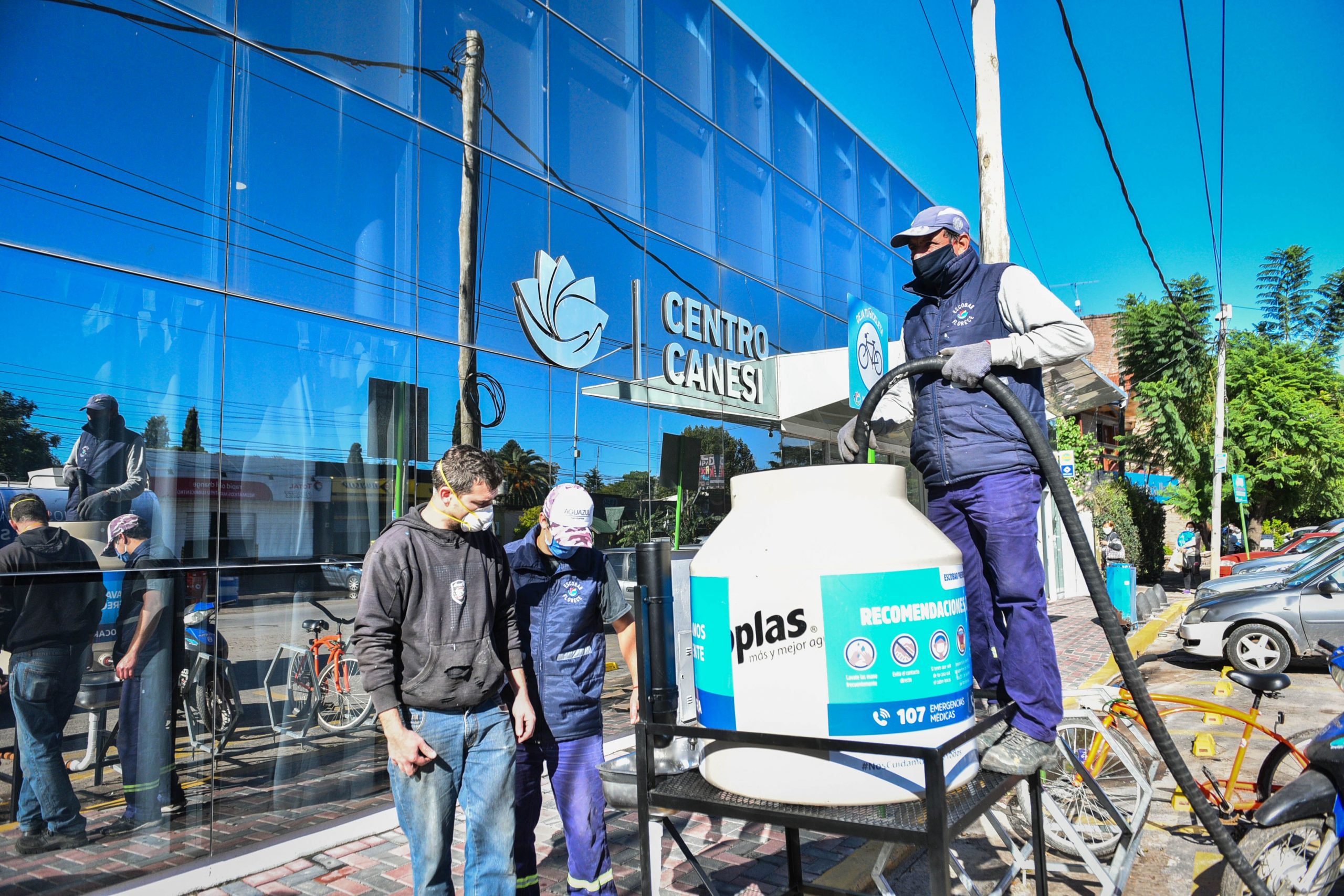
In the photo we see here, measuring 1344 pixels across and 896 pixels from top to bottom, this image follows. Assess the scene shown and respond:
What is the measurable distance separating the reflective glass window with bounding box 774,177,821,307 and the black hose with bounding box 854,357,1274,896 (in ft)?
28.6

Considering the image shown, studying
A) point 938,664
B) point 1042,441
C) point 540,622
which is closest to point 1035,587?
point 1042,441

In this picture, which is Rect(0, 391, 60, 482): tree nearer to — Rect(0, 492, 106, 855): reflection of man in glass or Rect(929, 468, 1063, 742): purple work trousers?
Rect(0, 492, 106, 855): reflection of man in glass

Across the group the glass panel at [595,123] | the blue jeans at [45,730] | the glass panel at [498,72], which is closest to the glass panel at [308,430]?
the blue jeans at [45,730]

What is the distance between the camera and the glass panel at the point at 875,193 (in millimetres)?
13789

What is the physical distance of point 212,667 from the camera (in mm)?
4773

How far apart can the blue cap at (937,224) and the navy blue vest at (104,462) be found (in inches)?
157

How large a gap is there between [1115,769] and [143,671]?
5026 mm

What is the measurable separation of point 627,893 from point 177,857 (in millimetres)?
2329

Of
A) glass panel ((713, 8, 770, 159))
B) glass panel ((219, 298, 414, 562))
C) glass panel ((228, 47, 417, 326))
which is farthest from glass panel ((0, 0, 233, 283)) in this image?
glass panel ((713, 8, 770, 159))

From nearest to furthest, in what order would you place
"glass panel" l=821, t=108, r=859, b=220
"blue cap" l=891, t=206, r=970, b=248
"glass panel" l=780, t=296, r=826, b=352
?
"blue cap" l=891, t=206, r=970, b=248 < "glass panel" l=780, t=296, r=826, b=352 < "glass panel" l=821, t=108, r=859, b=220

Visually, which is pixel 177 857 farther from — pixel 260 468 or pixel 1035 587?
pixel 1035 587

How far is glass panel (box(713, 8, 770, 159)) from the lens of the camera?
Result: 1002 centimetres

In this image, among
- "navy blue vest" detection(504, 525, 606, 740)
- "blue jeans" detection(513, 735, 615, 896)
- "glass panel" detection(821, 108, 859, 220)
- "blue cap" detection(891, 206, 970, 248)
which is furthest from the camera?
"glass panel" detection(821, 108, 859, 220)

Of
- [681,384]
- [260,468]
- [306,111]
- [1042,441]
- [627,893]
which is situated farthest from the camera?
[681,384]
